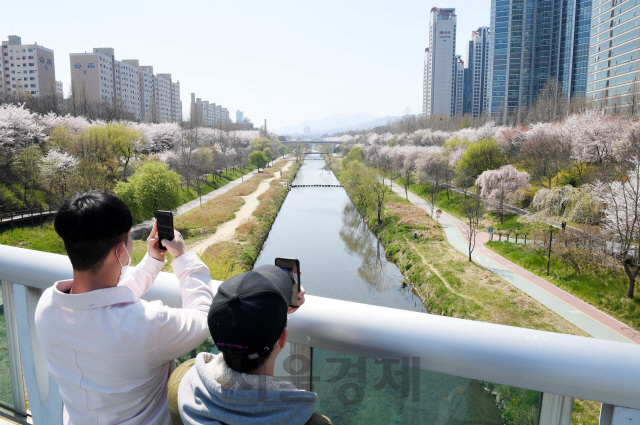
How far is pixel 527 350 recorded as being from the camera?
2.52 feet

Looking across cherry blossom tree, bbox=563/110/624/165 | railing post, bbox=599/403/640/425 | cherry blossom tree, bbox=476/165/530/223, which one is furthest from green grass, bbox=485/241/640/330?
railing post, bbox=599/403/640/425

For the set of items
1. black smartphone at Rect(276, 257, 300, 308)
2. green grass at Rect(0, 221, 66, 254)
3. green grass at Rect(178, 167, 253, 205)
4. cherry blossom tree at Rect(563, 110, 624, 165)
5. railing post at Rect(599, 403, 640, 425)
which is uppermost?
cherry blossom tree at Rect(563, 110, 624, 165)

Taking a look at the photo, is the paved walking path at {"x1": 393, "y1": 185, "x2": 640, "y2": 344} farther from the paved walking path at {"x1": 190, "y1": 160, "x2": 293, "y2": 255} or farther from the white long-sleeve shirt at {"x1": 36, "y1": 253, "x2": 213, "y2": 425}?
the paved walking path at {"x1": 190, "y1": 160, "x2": 293, "y2": 255}

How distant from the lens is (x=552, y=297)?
12867 millimetres

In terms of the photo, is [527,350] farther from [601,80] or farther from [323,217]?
[601,80]

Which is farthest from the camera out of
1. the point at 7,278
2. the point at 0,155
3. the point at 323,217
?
the point at 323,217

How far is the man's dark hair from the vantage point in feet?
3.33

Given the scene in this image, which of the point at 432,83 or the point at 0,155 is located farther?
the point at 432,83

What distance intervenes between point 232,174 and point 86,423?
164 feet

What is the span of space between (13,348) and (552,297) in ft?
45.9

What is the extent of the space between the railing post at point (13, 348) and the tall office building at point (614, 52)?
1642 inches

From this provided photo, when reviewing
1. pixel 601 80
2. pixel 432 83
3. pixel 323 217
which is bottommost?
pixel 323 217

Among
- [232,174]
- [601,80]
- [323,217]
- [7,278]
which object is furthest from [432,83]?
[7,278]

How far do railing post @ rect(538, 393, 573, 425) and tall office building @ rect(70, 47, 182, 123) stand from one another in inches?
2136
